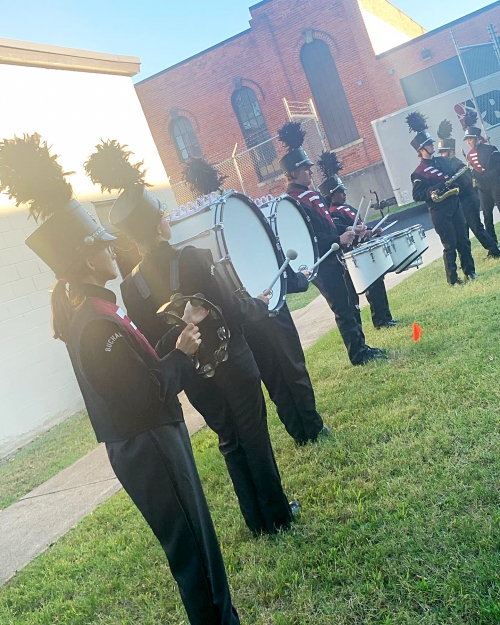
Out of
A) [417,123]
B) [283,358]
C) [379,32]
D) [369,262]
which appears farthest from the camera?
[379,32]

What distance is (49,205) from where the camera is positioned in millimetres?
2535

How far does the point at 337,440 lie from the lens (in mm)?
Result: 4449

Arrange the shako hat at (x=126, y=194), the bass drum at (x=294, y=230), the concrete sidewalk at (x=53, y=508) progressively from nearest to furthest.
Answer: the shako hat at (x=126, y=194) → the bass drum at (x=294, y=230) → the concrete sidewalk at (x=53, y=508)

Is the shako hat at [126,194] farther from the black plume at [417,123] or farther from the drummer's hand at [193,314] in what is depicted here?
the black plume at [417,123]

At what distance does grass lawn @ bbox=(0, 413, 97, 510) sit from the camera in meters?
6.48

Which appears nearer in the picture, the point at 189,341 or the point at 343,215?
the point at 189,341

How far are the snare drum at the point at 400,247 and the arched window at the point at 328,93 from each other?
2113 cm

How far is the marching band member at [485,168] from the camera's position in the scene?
9.61 m

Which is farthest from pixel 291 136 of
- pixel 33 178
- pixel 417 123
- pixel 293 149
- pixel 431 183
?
pixel 33 178

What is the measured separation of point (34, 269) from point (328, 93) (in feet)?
68.6

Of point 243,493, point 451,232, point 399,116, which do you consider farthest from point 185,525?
point 399,116

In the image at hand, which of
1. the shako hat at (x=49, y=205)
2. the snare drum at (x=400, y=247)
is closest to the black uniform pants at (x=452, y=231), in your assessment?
the snare drum at (x=400, y=247)

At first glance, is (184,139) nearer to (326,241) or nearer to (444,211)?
(444,211)

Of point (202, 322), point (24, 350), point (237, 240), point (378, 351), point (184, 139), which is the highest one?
point (184, 139)
